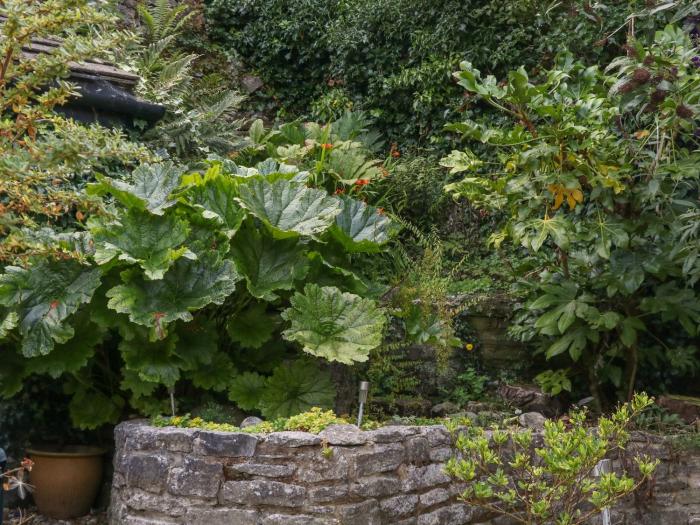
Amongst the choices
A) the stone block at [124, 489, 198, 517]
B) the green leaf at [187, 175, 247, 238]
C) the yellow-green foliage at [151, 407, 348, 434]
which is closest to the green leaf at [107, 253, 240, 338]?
the green leaf at [187, 175, 247, 238]

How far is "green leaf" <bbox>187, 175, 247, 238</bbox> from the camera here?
568 centimetres

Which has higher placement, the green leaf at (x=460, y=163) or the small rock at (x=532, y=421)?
the green leaf at (x=460, y=163)

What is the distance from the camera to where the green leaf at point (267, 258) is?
5.64 m

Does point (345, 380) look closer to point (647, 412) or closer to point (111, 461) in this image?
point (111, 461)

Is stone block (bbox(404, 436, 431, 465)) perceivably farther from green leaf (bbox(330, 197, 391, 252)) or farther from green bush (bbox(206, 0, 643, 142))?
green bush (bbox(206, 0, 643, 142))

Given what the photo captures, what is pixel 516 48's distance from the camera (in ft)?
29.3

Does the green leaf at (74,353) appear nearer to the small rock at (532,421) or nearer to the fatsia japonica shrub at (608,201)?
the fatsia japonica shrub at (608,201)

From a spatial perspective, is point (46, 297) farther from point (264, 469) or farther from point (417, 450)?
point (417, 450)

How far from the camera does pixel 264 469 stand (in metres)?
4.66

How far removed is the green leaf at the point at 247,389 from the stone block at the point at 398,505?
122cm

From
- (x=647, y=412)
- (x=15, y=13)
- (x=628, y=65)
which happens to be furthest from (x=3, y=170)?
(x=647, y=412)

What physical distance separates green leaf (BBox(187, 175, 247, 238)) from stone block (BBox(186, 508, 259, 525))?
1.88m

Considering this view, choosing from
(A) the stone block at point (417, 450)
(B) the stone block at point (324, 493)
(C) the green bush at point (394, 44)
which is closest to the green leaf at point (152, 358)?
(B) the stone block at point (324, 493)

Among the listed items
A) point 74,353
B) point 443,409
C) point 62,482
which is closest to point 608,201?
point 443,409
